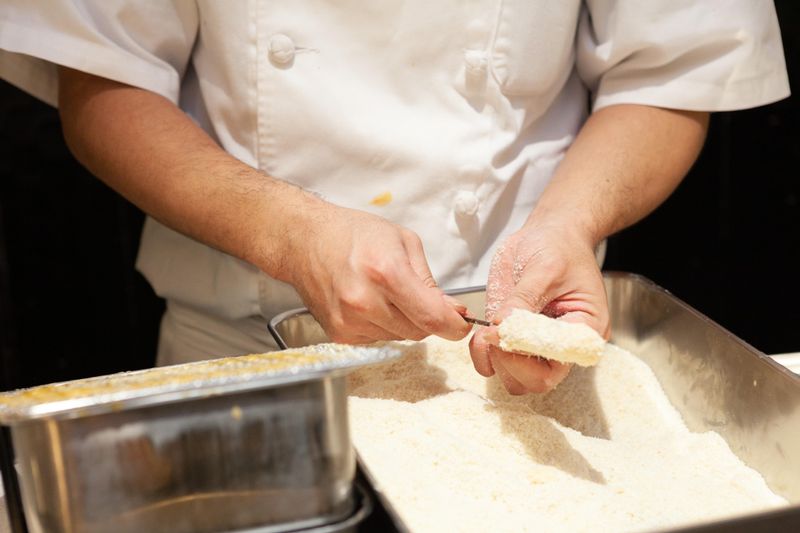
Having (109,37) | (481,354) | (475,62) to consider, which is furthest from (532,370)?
(109,37)

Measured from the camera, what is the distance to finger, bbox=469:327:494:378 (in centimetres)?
96

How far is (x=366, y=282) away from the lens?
93cm

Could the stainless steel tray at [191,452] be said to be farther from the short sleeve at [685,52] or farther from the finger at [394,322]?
the short sleeve at [685,52]

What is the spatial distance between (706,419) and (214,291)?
0.61 meters

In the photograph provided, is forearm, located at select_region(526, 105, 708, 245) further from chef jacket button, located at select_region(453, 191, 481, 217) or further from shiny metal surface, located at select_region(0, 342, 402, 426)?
shiny metal surface, located at select_region(0, 342, 402, 426)

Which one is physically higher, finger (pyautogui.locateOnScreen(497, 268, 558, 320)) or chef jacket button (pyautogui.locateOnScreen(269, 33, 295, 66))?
chef jacket button (pyautogui.locateOnScreen(269, 33, 295, 66))

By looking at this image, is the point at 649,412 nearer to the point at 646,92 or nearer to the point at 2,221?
the point at 646,92

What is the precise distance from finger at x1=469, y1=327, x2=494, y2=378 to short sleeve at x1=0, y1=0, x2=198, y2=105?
1.66 feet

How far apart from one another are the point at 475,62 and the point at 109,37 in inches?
17.4

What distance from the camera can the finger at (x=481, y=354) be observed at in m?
0.96

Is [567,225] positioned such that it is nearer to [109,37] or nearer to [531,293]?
[531,293]

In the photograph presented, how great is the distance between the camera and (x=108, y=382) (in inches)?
26.7

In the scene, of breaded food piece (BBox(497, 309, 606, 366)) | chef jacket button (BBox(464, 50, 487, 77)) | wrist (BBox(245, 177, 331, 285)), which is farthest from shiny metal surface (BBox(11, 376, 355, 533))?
chef jacket button (BBox(464, 50, 487, 77))

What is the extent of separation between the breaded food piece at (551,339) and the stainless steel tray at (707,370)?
188mm
